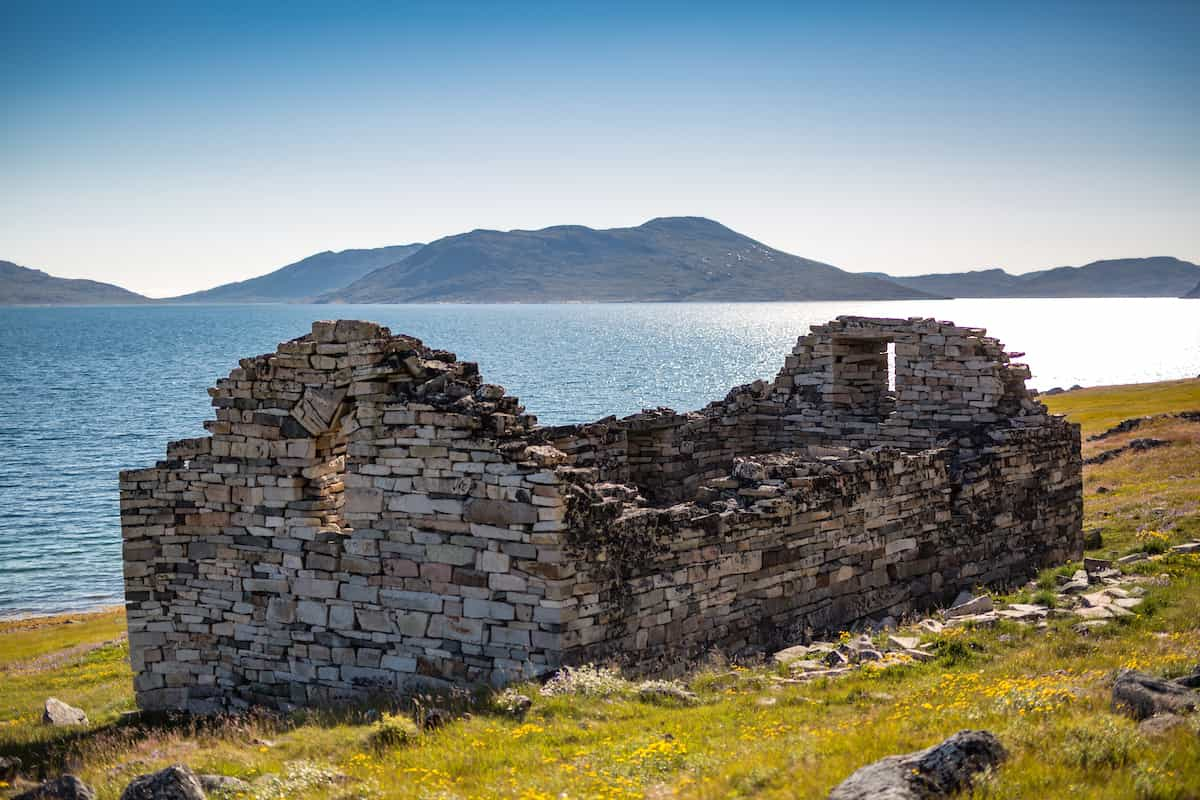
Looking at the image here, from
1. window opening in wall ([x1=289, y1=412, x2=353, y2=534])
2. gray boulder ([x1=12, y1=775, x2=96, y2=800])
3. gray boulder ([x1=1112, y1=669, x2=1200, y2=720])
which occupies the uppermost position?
window opening in wall ([x1=289, y1=412, x2=353, y2=534])

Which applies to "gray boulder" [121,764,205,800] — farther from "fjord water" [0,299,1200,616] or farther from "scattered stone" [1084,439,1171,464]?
"scattered stone" [1084,439,1171,464]

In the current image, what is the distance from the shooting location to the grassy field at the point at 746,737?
8055mm

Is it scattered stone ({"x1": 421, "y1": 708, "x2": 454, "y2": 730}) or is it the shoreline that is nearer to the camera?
scattered stone ({"x1": 421, "y1": 708, "x2": 454, "y2": 730})

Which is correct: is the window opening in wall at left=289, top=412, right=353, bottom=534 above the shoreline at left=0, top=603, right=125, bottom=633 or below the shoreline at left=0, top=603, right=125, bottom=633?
above

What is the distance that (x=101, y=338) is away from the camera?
584ft

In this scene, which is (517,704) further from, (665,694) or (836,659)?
(836,659)

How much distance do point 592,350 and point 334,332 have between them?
132 m

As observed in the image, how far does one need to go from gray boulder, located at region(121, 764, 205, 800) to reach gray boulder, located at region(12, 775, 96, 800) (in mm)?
1012

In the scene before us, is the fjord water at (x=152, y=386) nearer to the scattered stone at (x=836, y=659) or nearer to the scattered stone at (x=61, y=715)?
the scattered stone at (x=61, y=715)

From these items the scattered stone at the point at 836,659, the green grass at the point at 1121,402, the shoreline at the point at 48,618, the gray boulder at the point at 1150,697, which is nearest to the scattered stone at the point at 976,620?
the scattered stone at the point at 836,659

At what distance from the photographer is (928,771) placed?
24.8ft

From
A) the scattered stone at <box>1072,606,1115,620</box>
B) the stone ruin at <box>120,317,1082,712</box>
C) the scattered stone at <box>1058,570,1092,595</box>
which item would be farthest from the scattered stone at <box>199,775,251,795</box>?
the scattered stone at <box>1058,570,1092,595</box>

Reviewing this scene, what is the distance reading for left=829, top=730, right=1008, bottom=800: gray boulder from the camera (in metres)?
7.39

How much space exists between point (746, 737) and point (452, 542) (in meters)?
5.32
